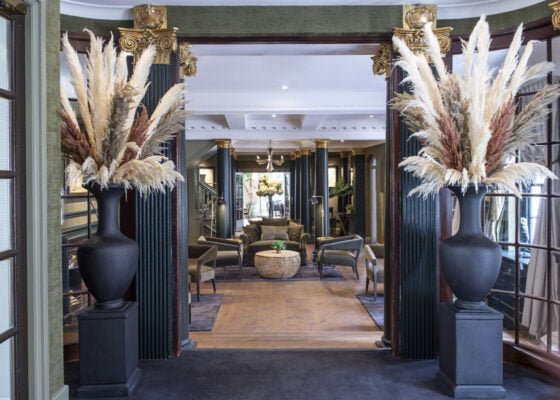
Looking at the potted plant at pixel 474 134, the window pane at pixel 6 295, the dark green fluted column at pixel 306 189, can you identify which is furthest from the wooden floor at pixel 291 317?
the dark green fluted column at pixel 306 189

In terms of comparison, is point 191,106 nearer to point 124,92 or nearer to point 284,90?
point 284,90

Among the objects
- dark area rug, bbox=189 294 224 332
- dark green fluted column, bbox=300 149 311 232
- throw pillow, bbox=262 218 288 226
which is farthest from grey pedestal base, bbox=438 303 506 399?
dark green fluted column, bbox=300 149 311 232

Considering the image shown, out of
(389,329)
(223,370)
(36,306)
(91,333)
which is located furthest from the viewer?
(389,329)

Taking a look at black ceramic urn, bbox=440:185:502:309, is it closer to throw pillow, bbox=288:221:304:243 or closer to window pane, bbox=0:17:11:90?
window pane, bbox=0:17:11:90

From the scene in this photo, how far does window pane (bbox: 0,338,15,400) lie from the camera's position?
1656 millimetres

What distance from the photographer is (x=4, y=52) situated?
169cm

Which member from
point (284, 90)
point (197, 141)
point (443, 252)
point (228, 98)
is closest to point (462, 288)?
point (443, 252)

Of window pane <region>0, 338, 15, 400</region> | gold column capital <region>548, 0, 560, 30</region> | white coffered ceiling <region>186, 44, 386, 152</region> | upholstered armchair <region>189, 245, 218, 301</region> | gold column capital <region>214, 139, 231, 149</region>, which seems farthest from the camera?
gold column capital <region>214, 139, 231, 149</region>

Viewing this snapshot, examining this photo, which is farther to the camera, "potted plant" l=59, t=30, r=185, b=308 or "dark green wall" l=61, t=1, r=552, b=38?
"dark green wall" l=61, t=1, r=552, b=38

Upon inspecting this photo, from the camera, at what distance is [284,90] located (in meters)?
6.75

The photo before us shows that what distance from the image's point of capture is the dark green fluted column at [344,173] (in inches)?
602

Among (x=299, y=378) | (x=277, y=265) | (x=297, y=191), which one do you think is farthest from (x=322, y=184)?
(x=299, y=378)

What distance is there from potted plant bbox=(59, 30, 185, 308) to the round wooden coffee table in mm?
5962

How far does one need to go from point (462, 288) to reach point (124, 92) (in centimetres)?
210
